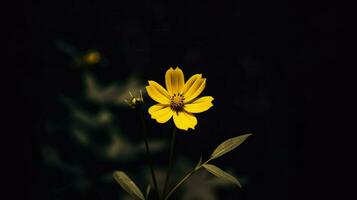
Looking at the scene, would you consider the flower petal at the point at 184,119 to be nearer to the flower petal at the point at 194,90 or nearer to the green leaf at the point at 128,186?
the flower petal at the point at 194,90

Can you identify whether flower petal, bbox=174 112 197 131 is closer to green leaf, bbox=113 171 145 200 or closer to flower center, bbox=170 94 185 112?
flower center, bbox=170 94 185 112

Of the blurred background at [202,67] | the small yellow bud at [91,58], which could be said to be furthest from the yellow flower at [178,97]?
the small yellow bud at [91,58]

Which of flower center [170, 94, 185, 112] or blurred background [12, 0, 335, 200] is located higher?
blurred background [12, 0, 335, 200]

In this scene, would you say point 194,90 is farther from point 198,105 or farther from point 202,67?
point 202,67

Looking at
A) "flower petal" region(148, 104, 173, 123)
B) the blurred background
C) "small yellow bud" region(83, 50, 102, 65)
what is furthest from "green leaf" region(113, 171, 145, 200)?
"small yellow bud" region(83, 50, 102, 65)

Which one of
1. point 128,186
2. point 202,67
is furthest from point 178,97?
point 202,67

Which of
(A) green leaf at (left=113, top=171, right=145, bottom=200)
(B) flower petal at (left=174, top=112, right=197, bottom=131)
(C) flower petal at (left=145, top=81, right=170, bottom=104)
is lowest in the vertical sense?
(A) green leaf at (left=113, top=171, right=145, bottom=200)

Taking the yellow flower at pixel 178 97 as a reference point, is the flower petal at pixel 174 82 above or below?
above
